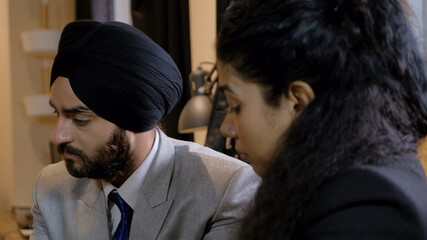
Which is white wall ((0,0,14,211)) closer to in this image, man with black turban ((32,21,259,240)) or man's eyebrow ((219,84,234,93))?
man with black turban ((32,21,259,240))

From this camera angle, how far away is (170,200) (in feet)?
5.68

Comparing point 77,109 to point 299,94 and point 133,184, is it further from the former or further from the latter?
point 299,94

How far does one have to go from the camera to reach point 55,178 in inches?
76.7

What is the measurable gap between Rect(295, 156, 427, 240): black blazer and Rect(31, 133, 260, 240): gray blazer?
0.71 m

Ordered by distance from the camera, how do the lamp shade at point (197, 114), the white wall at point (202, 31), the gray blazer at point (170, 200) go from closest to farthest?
the gray blazer at point (170, 200) < the lamp shade at point (197, 114) < the white wall at point (202, 31)

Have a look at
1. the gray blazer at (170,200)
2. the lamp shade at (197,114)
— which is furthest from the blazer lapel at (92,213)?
the lamp shade at (197,114)

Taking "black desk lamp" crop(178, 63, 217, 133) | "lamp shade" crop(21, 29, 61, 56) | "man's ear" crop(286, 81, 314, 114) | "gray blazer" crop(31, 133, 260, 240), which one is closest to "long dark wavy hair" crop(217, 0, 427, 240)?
"man's ear" crop(286, 81, 314, 114)

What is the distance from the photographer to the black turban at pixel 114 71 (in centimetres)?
179

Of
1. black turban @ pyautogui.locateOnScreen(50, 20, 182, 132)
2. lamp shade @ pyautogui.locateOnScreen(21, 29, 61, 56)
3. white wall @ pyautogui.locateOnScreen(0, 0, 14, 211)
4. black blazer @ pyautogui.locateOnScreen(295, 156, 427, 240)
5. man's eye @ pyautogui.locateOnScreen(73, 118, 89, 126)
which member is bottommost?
white wall @ pyautogui.locateOnScreen(0, 0, 14, 211)

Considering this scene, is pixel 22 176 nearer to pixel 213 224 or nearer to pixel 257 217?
pixel 213 224

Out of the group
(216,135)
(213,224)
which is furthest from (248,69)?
(216,135)

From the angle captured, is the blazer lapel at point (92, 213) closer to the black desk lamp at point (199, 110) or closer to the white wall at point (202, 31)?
the black desk lamp at point (199, 110)

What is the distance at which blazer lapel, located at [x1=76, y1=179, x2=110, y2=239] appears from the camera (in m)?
1.78

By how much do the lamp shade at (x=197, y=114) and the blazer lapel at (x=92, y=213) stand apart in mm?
832
